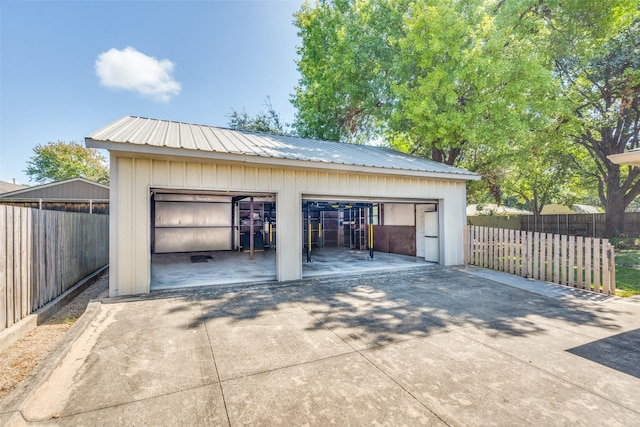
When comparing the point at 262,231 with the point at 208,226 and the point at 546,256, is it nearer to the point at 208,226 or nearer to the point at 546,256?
the point at 208,226

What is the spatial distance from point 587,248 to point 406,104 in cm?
770

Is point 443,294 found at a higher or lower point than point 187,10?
lower

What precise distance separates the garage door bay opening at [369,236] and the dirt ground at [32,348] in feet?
14.3

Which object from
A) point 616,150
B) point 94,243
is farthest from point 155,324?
point 616,150

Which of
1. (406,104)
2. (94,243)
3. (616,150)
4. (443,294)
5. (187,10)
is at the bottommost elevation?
(443,294)

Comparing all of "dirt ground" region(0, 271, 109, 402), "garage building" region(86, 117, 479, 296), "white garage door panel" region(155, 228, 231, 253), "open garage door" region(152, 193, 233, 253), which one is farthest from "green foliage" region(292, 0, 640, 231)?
"dirt ground" region(0, 271, 109, 402)

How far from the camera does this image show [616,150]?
1302 centimetres

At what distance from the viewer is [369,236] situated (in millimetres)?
10531

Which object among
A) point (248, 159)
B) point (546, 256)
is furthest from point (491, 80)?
point (248, 159)

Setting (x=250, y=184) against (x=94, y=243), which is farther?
(x=94, y=243)

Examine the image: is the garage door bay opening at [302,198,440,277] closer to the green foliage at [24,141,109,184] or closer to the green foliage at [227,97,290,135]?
the green foliage at [227,97,290,135]

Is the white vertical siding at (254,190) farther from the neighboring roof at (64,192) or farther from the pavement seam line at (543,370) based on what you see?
the neighboring roof at (64,192)

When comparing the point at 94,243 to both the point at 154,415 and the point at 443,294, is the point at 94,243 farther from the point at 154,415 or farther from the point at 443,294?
the point at 443,294

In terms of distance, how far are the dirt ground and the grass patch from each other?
910 cm
